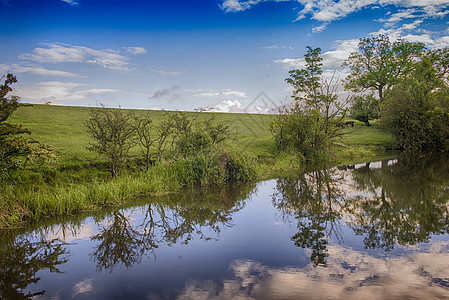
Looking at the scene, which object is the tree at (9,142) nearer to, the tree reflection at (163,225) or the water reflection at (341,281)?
the tree reflection at (163,225)

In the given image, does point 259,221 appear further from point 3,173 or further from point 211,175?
point 3,173

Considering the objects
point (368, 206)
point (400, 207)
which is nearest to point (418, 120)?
point (400, 207)

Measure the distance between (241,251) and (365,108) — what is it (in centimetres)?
4644

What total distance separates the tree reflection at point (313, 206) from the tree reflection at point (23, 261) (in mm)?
5642

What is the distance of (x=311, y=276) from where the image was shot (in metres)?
5.93

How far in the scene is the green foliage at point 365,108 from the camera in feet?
154

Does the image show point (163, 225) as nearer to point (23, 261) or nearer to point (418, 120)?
point (23, 261)

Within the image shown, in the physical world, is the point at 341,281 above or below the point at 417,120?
below

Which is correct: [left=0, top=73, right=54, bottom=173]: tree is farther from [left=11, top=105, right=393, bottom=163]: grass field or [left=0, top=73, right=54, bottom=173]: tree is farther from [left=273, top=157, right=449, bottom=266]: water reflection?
[left=273, top=157, right=449, bottom=266]: water reflection

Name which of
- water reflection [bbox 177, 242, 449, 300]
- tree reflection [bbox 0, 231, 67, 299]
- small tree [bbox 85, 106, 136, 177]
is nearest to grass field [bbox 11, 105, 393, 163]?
small tree [bbox 85, 106, 136, 177]

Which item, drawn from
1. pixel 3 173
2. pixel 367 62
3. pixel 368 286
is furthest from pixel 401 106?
pixel 3 173

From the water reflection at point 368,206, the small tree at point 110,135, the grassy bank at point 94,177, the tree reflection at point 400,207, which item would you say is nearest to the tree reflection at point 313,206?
the water reflection at point 368,206

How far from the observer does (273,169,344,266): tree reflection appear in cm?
779

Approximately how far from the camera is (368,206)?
435 inches
